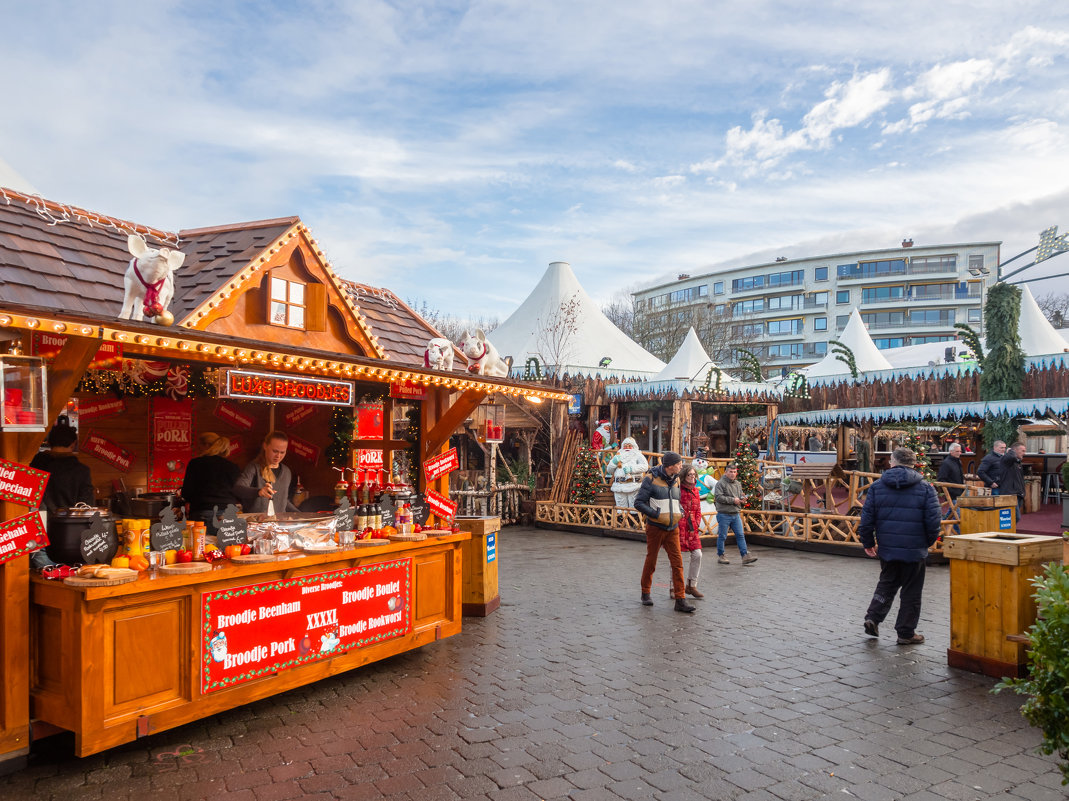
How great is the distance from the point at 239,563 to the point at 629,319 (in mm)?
44026

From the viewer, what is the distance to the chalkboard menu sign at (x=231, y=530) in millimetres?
5051

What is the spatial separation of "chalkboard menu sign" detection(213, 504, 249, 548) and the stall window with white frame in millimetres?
2697

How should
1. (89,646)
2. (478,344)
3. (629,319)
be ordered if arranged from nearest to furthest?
(89,646)
(478,344)
(629,319)

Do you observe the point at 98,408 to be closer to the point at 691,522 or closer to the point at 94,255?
the point at 94,255

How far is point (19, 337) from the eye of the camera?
416 cm

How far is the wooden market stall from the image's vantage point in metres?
4.04

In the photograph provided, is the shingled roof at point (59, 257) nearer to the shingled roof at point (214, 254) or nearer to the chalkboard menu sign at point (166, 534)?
the shingled roof at point (214, 254)

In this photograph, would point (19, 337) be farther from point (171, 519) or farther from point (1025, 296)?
point (1025, 296)

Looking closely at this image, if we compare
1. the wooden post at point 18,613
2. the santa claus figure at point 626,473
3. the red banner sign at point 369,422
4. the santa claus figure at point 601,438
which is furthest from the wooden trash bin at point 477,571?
the santa claus figure at point 601,438

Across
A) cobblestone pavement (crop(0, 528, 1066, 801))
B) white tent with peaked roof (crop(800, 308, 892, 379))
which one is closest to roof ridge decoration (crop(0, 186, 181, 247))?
cobblestone pavement (crop(0, 528, 1066, 801))

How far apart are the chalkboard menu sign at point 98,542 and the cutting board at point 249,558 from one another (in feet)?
2.36

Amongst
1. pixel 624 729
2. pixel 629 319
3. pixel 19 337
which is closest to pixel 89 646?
pixel 19 337

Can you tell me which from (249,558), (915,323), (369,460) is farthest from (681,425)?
(915,323)

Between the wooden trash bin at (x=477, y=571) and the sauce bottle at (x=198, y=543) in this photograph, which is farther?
the wooden trash bin at (x=477, y=571)
